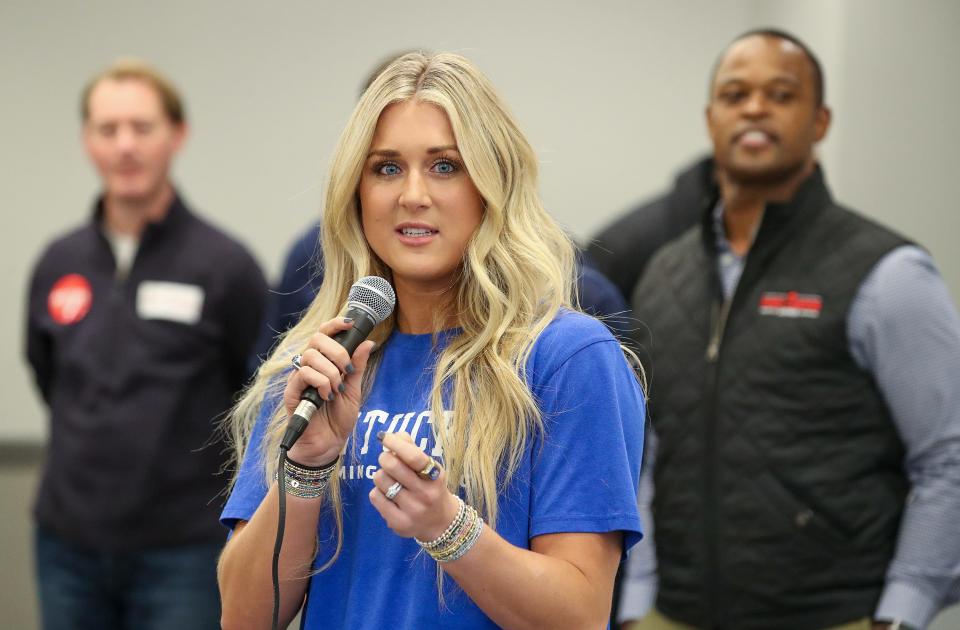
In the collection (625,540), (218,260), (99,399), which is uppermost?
(625,540)

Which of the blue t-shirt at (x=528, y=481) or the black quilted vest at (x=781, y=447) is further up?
the blue t-shirt at (x=528, y=481)

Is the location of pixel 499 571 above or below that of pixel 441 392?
below

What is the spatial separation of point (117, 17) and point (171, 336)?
8.14ft

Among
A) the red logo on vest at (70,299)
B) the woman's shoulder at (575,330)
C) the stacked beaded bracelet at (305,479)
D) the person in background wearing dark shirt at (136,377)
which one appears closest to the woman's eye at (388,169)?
the woman's shoulder at (575,330)

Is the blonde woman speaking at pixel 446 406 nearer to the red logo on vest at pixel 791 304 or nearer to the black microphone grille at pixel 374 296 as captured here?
the black microphone grille at pixel 374 296

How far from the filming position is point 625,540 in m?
1.56

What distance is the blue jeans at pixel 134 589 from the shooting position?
326 cm

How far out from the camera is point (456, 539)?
4.67ft

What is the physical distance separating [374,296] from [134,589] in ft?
6.63

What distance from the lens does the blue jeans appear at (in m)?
3.26

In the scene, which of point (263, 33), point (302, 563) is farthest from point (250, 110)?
point (302, 563)

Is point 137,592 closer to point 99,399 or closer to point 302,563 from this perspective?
point 99,399

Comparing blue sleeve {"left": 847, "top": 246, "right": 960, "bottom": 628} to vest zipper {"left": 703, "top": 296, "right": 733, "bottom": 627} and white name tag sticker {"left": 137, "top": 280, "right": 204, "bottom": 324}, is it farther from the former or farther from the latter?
white name tag sticker {"left": 137, "top": 280, "right": 204, "bottom": 324}

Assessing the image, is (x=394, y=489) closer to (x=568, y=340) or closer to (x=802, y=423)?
(x=568, y=340)
